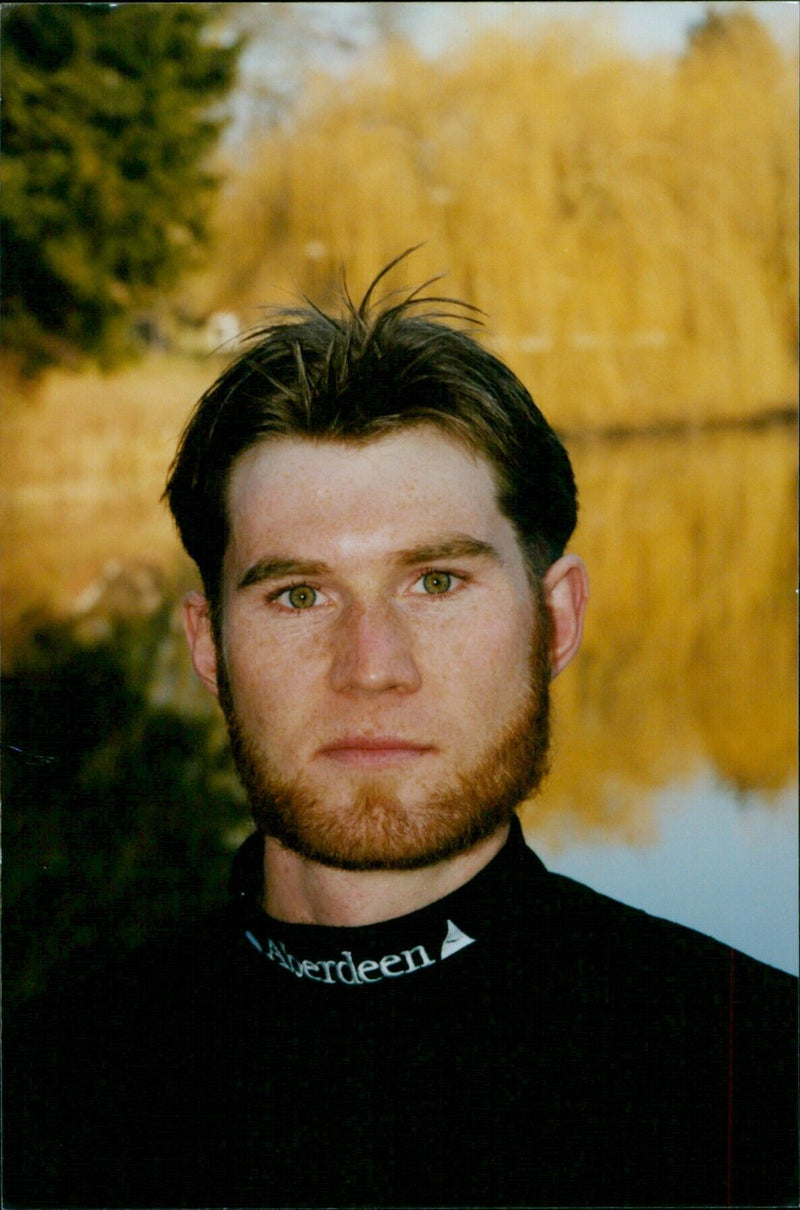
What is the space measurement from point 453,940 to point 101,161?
219 centimetres

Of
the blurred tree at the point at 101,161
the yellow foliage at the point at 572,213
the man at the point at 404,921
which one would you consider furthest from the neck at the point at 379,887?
the blurred tree at the point at 101,161

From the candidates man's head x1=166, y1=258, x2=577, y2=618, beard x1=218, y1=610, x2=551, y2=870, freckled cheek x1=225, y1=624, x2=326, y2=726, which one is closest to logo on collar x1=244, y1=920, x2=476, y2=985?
beard x1=218, y1=610, x2=551, y2=870

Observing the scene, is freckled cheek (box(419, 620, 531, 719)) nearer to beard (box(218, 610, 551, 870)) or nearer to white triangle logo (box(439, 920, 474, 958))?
beard (box(218, 610, 551, 870))

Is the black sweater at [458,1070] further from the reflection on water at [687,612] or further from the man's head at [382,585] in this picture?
the reflection on water at [687,612]

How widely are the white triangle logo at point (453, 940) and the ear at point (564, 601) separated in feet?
1.76

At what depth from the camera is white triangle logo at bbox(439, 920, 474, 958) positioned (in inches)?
84.4

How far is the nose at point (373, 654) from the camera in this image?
6.85 ft

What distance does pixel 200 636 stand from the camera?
2.46 m

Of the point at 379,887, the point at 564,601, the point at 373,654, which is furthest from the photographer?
the point at 564,601

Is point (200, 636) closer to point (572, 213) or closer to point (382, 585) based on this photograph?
point (382, 585)

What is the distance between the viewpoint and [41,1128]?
7.87ft

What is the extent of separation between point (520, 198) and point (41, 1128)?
A: 2.43 metres

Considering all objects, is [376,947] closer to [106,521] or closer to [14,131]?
[106,521]

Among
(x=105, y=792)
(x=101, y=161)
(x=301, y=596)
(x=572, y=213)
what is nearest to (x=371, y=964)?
(x=301, y=596)
